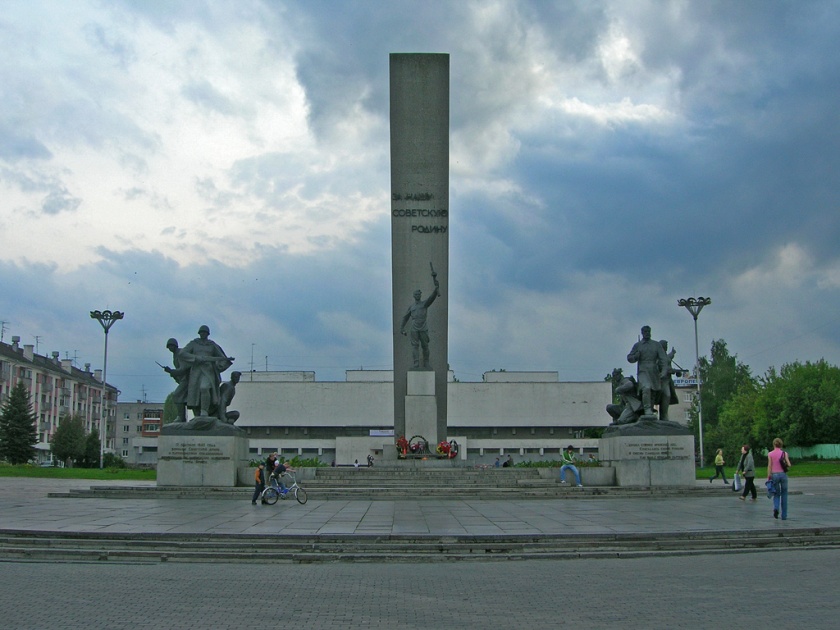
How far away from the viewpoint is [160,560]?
10891 mm

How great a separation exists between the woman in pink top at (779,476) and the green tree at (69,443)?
187ft

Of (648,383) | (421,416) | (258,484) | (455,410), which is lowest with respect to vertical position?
(258,484)

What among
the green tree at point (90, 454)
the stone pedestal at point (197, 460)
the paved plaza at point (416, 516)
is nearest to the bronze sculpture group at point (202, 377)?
the stone pedestal at point (197, 460)

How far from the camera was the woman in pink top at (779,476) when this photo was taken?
14.4 m

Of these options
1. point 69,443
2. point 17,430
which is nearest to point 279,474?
point 17,430

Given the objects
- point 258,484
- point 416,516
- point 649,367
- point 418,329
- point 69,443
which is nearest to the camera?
point 416,516

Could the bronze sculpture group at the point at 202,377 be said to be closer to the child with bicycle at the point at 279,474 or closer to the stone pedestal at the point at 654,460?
the child with bicycle at the point at 279,474

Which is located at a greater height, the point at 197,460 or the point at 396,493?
the point at 197,460

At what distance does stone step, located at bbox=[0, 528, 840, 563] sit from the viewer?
36.2ft

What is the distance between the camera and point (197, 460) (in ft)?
75.7

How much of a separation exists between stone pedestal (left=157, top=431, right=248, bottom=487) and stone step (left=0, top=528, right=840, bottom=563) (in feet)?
35.8

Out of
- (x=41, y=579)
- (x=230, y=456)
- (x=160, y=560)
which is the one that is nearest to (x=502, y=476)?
(x=230, y=456)

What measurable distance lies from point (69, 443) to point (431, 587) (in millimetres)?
59316

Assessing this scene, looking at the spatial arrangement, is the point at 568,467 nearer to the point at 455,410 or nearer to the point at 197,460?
the point at 197,460
